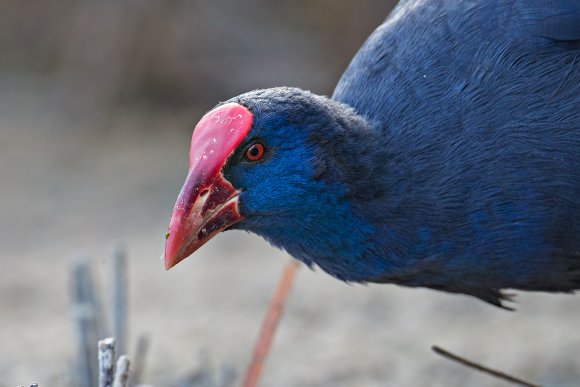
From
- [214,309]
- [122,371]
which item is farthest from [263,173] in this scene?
[214,309]

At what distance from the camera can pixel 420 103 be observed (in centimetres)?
283

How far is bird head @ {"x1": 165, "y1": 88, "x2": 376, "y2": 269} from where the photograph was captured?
8.57 feet

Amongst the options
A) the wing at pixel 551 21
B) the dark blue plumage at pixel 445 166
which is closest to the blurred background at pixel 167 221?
the dark blue plumage at pixel 445 166

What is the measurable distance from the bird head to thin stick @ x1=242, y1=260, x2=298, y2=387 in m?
0.67

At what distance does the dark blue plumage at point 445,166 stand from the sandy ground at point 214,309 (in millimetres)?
1350

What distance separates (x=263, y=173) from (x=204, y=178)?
0.16 meters

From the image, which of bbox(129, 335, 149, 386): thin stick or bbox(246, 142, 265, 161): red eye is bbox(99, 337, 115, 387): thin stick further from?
bbox(129, 335, 149, 386): thin stick

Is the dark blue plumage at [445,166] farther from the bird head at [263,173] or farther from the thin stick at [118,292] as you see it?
the thin stick at [118,292]

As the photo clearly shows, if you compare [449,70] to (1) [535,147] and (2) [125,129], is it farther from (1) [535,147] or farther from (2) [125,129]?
(2) [125,129]

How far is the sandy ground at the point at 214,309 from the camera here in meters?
4.22

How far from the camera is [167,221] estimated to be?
6070 millimetres

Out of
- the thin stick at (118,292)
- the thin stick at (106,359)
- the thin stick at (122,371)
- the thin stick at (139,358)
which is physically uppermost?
the thin stick at (118,292)

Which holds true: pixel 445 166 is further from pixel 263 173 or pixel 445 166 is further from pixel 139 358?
pixel 139 358

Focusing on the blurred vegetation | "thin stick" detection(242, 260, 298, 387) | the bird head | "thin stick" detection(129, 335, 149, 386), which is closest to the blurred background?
the blurred vegetation
